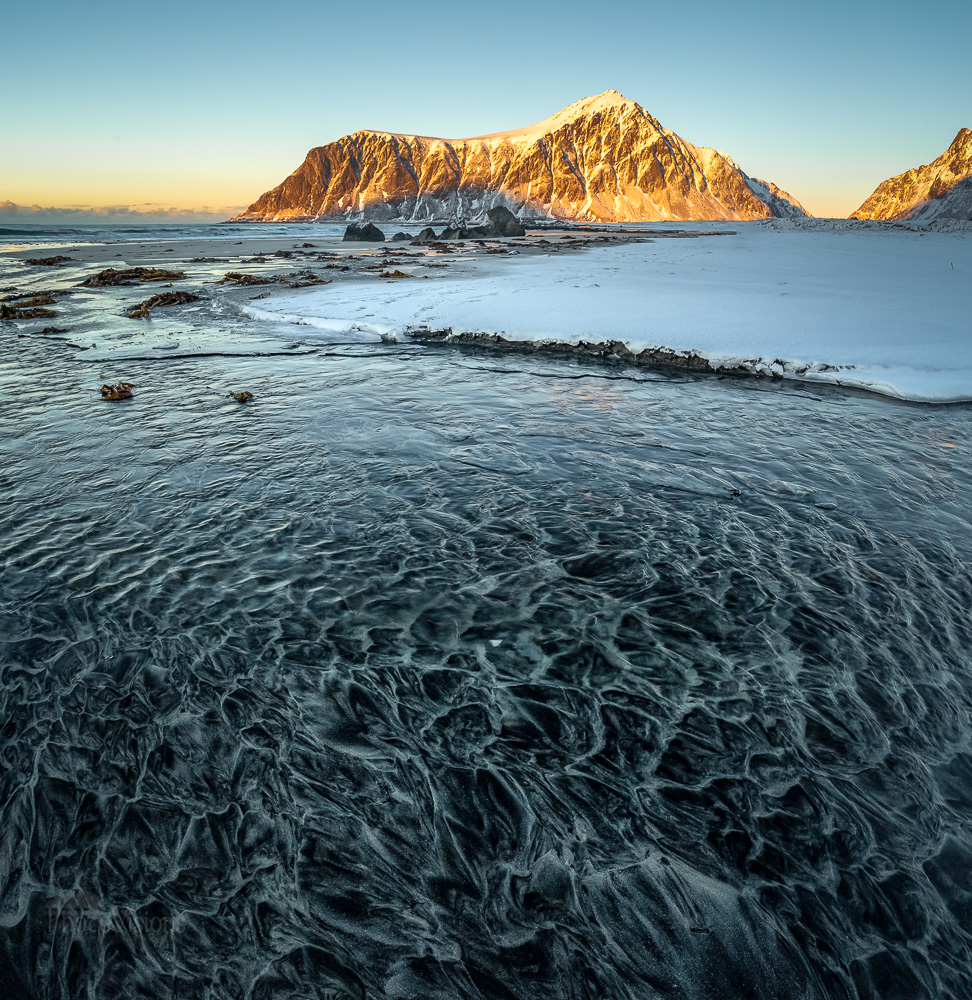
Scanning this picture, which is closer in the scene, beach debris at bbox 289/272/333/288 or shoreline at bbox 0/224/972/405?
shoreline at bbox 0/224/972/405

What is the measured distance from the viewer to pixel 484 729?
89.4 inches

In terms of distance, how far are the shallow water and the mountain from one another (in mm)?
156221

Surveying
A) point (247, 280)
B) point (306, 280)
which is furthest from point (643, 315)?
point (247, 280)

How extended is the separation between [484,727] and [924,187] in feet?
731

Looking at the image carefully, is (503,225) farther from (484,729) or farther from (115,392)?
(484,729)

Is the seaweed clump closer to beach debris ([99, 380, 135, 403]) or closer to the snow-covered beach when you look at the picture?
beach debris ([99, 380, 135, 403])

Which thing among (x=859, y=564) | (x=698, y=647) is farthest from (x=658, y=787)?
(x=859, y=564)

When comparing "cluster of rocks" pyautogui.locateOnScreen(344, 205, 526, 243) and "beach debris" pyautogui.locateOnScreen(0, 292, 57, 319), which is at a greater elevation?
"cluster of rocks" pyautogui.locateOnScreen(344, 205, 526, 243)

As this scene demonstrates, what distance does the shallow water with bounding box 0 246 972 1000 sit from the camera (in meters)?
1.58

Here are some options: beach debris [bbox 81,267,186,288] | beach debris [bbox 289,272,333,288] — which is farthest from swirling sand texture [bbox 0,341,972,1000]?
beach debris [bbox 81,267,186,288]

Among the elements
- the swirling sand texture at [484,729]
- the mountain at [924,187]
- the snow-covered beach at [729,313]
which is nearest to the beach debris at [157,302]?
the snow-covered beach at [729,313]

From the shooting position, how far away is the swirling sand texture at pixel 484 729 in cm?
158

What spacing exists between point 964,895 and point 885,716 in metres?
0.72

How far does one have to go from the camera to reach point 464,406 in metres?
6.06
